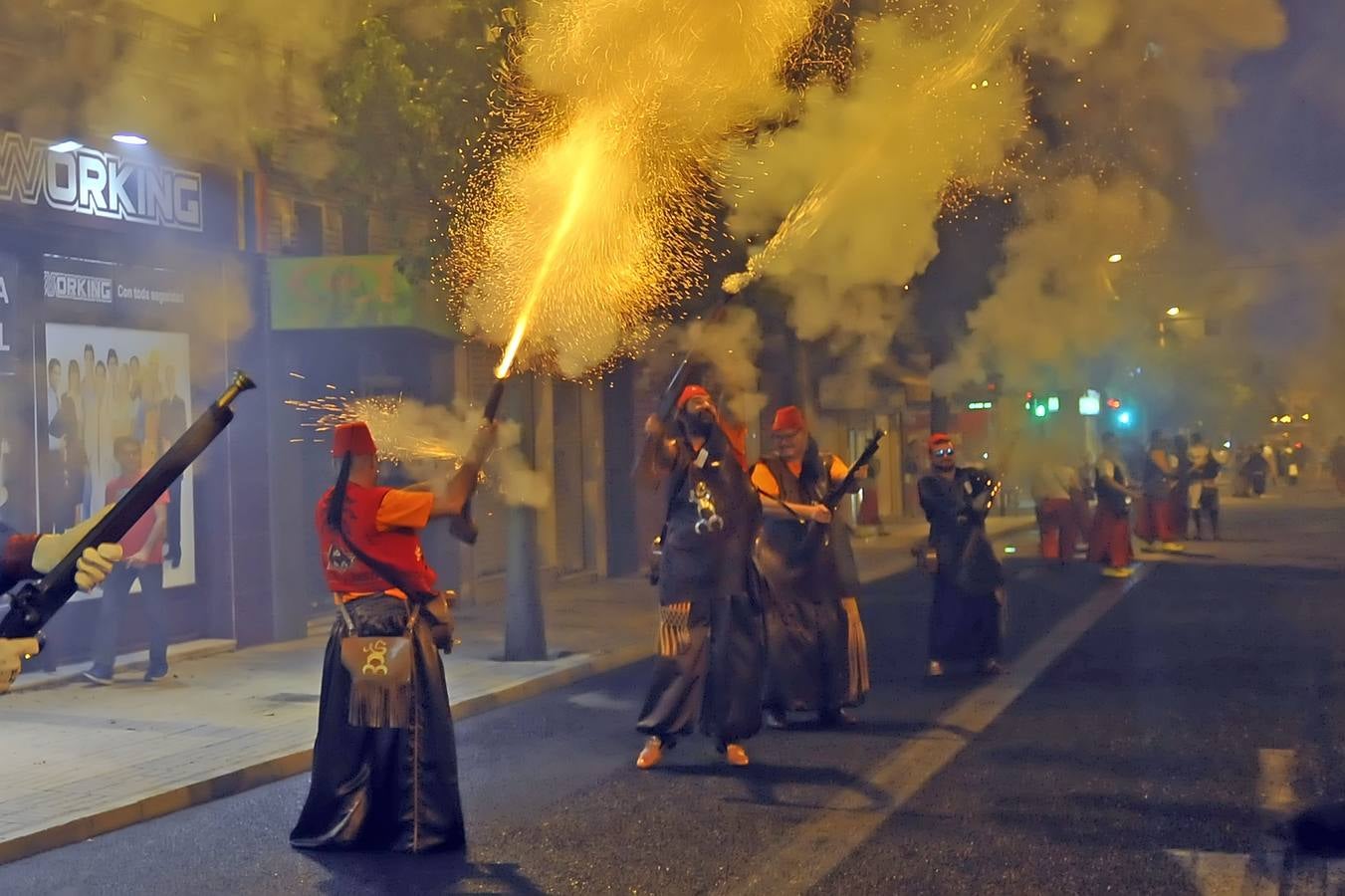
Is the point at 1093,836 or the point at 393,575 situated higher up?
the point at 393,575

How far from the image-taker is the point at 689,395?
7.42 m

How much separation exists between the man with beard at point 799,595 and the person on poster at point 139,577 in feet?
14.5

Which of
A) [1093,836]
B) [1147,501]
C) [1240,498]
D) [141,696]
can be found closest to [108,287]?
[141,696]

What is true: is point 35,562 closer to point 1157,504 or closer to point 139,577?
point 139,577

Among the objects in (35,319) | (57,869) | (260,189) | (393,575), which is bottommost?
(57,869)

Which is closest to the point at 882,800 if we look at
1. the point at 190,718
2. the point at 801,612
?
the point at 801,612

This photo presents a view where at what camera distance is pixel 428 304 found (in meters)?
12.0

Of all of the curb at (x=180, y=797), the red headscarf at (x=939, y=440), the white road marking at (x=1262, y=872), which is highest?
the red headscarf at (x=939, y=440)

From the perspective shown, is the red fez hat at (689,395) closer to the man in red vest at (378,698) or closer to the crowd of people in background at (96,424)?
the man in red vest at (378,698)

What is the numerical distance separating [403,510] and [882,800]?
2.37 metres

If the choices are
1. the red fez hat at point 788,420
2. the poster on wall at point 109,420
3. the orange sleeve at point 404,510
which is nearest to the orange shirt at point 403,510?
the orange sleeve at point 404,510

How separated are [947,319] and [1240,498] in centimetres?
3091

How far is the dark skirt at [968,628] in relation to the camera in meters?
10.3

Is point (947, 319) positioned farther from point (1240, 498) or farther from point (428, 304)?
point (1240, 498)
